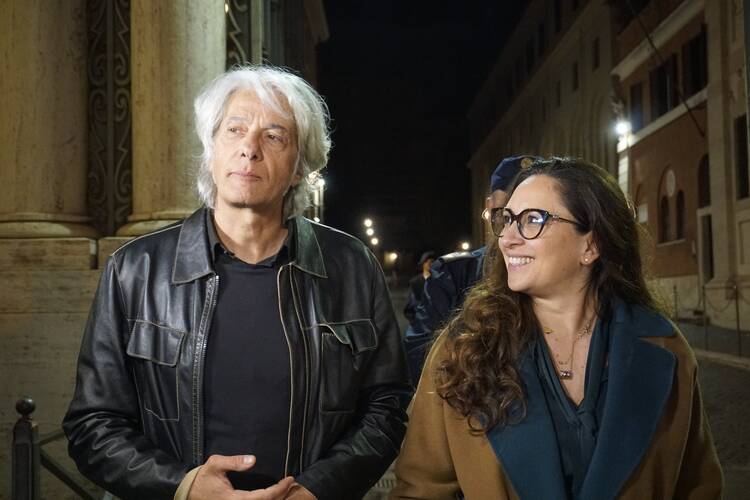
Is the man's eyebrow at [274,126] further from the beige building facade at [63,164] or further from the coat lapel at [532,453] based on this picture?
the beige building facade at [63,164]

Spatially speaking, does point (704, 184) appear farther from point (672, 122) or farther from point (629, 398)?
point (629, 398)

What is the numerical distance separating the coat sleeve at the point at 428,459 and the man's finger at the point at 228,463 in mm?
442

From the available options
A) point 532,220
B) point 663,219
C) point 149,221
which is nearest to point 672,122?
point 663,219

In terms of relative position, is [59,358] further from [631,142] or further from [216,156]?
[631,142]

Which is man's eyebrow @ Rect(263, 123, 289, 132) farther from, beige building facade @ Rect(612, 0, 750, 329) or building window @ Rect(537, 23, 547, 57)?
Answer: building window @ Rect(537, 23, 547, 57)

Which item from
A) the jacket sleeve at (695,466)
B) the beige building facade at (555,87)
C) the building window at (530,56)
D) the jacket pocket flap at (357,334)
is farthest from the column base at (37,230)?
the building window at (530,56)

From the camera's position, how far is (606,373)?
229cm

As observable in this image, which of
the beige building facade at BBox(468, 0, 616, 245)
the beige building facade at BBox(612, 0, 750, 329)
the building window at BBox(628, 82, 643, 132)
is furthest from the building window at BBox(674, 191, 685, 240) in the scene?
the beige building facade at BBox(468, 0, 616, 245)

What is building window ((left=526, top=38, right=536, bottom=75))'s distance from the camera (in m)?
46.5

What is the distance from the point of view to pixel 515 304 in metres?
2.39

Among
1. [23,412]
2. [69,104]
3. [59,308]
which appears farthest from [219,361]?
[69,104]

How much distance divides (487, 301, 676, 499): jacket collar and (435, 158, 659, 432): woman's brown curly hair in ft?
0.15

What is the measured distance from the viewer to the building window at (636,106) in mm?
27516

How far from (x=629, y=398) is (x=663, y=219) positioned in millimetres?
25126
